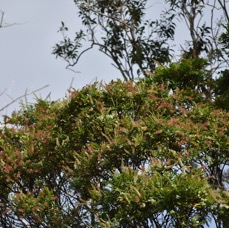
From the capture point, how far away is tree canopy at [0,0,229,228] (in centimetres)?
684

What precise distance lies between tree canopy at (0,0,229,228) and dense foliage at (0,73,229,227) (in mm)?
13

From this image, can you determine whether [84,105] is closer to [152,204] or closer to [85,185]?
[85,185]

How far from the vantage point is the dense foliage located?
682 centimetres

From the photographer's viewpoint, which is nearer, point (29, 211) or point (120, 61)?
point (29, 211)

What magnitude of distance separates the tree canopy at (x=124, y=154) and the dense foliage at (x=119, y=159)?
1 centimetres

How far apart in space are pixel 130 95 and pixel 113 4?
32.8ft

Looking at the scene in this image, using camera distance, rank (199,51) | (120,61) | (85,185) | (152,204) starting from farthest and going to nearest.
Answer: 1. (120,61)
2. (199,51)
3. (85,185)
4. (152,204)

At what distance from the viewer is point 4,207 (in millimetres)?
8875

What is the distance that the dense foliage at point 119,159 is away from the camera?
22.4ft

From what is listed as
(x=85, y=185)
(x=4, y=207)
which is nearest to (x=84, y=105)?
(x=85, y=185)

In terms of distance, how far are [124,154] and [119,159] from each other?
115 mm

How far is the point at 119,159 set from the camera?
25.0ft

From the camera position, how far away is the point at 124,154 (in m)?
7.55

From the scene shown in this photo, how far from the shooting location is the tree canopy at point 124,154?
6.84 meters
